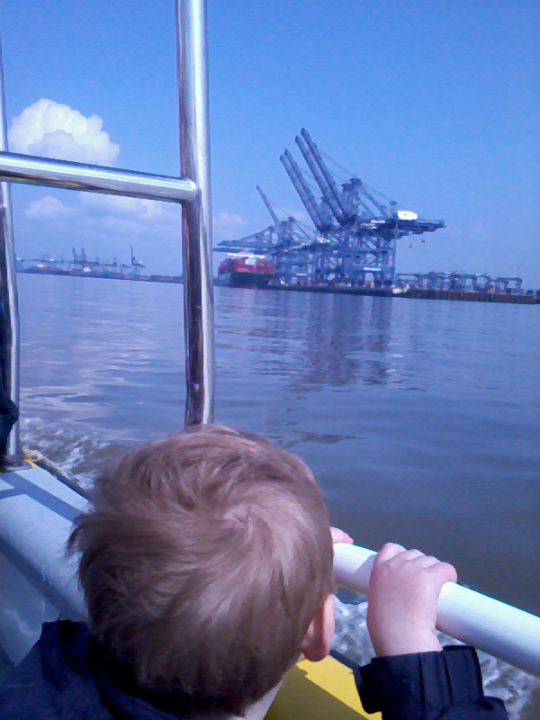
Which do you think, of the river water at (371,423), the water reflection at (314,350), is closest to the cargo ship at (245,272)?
the water reflection at (314,350)

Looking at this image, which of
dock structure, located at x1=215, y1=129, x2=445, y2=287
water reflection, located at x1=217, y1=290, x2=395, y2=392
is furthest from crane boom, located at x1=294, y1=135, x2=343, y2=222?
water reflection, located at x1=217, y1=290, x2=395, y2=392

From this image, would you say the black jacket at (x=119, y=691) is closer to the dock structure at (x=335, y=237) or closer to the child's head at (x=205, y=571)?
the child's head at (x=205, y=571)

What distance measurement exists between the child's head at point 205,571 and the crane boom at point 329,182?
111 feet

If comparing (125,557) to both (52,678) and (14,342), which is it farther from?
(14,342)

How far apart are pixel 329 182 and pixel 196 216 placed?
3678 cm

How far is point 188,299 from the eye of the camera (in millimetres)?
792

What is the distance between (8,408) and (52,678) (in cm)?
72

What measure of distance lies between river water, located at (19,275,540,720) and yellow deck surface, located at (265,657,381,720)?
0.83 feet

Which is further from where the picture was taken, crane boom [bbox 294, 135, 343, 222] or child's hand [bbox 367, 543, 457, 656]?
crane boom [bbox 294, 135, 343, 222]

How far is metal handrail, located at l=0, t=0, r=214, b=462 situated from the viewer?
2.04 ft

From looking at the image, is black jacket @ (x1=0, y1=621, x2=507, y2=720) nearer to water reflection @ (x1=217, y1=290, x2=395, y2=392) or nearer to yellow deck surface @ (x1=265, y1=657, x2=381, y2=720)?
yellow deck surface @ (x1=265, y1=657, x2=381, y2=720)

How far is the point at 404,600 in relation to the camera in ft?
1.64

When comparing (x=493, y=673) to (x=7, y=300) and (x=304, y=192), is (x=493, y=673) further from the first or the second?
(x=304, y=192)

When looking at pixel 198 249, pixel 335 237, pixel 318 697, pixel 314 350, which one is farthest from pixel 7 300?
pixel 335 237
